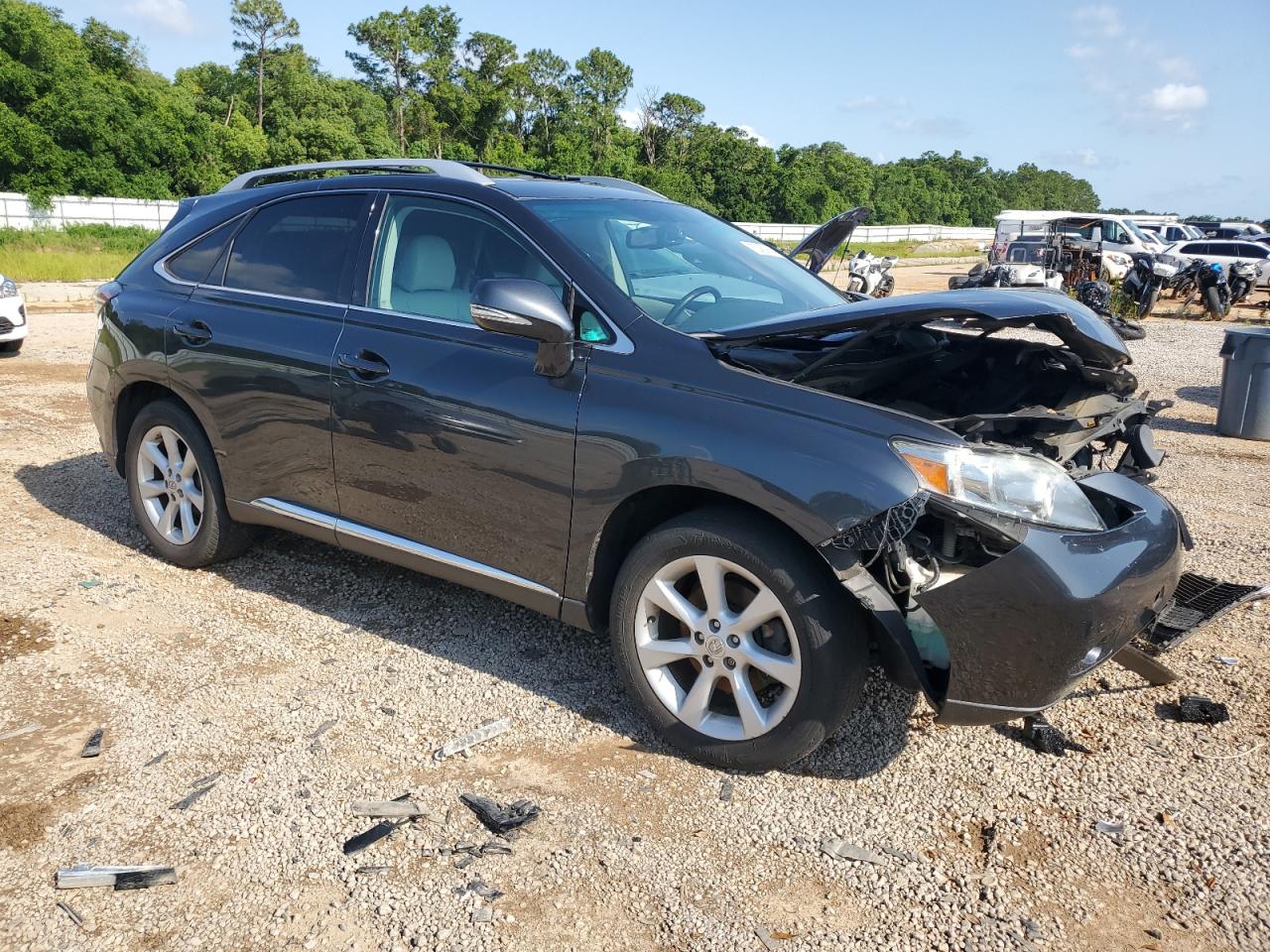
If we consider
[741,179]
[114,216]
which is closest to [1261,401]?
[114,216]

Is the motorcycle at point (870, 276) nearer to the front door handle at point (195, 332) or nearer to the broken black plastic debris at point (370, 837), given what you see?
the front door handle at point (195, 332)

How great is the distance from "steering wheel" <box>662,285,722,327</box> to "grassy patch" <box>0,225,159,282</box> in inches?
751

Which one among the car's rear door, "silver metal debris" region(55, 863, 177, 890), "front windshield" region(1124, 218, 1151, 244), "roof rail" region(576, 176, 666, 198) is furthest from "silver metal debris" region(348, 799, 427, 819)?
"front windshield" region(1124, 218, 1151, 244)

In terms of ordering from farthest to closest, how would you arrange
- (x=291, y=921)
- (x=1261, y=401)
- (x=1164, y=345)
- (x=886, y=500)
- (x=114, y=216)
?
(x=114, y=216) < (x=1164, y=345) < (x=1261, y=401) < (x=886, y=500) < (x=291, y=921)

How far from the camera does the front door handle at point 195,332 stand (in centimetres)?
466

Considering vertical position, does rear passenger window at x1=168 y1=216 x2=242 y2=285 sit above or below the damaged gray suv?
above

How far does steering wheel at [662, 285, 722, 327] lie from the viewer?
3.62m

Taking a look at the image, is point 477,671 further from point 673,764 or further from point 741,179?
point 741,179

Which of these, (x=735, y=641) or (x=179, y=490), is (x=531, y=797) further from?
(x=179, y=490)

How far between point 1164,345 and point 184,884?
52.6 feet

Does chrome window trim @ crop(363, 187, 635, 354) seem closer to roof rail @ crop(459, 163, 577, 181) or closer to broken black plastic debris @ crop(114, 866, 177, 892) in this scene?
roof rail @ crop(459, 163, 577, 181)

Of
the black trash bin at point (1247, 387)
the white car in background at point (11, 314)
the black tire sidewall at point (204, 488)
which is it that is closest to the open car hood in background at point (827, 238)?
the black tire sidewall at point (204, 488)

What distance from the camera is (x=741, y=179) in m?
67.8

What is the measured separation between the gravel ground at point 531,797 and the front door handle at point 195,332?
1202 millimetres
